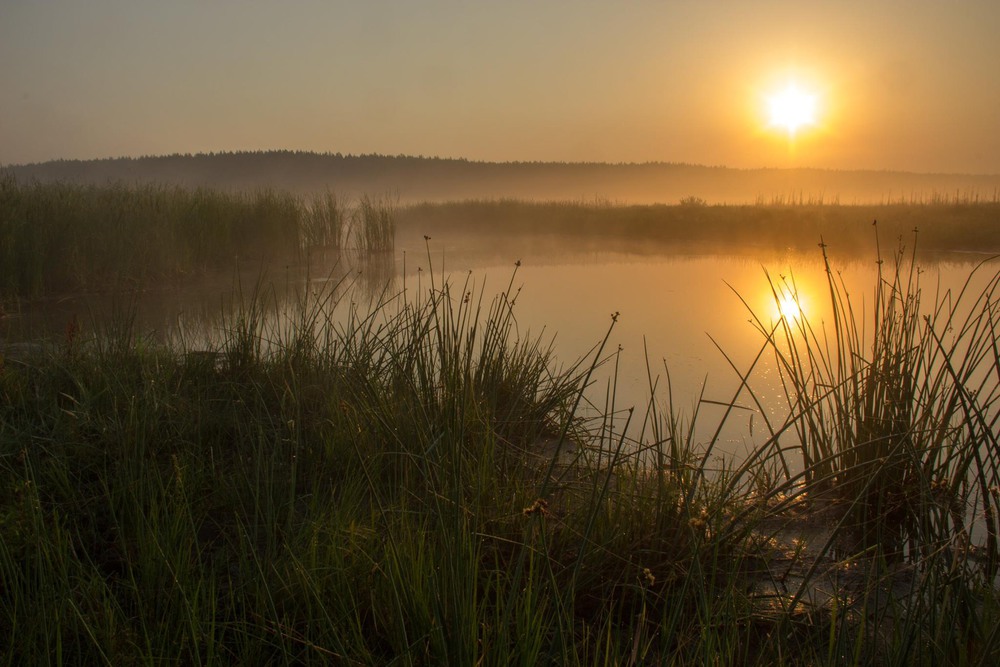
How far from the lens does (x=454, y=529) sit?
123 centimetres

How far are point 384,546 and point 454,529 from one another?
24 cm

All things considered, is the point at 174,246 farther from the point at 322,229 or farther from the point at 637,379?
the point at 637,379

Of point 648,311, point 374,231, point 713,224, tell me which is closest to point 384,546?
point 648,311

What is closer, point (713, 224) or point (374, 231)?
point (374, 231)

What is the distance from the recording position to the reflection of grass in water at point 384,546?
1203 mm

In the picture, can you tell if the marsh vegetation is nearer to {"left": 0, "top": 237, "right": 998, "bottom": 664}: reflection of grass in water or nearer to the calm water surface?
{"left": 0, "top": 237, "right": 998, "bottom": 664}: reflection of grass in water

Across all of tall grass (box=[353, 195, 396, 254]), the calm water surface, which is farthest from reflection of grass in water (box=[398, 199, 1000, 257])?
tall grass (box=[353, 195, 396, 254])

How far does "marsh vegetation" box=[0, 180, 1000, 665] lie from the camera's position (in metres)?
1.23

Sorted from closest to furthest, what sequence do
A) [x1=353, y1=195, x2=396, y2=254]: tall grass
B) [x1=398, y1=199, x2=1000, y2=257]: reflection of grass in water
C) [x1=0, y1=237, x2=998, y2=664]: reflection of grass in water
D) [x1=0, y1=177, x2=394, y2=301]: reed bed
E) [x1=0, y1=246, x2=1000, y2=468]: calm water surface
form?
[x1=0, y1=237, x2=998, y2=664]: reflection of grass in water, [x1=0, y1=246, x2=1000, y2=468]: calm water surface, [x1=0, y1=177, x2=394, y2=301]: reed bed, [x1=353, y1=195, x2=396, y2=254]: tall grass, [x1=398, y1=199, x2=1000, y2=257]: reflection of grass in water

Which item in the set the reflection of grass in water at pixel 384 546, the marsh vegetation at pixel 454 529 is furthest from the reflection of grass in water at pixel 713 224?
the reflection of grass in water at pixel 384 546

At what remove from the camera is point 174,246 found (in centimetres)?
677

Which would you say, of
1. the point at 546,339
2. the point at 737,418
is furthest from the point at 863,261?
the point at 737,418

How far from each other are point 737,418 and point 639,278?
14.6 ft

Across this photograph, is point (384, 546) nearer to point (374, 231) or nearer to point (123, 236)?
point (123, 236)
